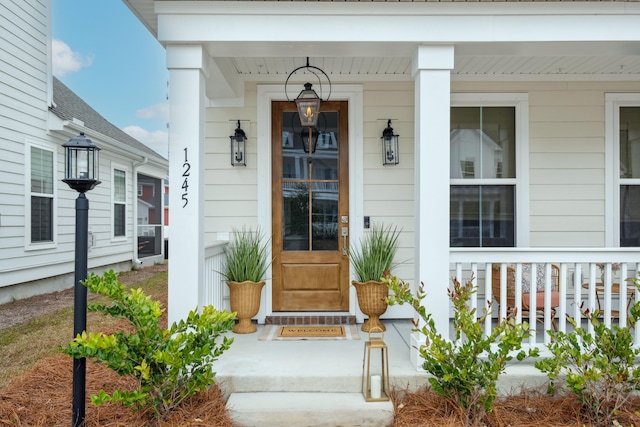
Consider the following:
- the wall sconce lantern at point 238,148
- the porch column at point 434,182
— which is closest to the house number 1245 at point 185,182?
the wall sconce lantern at point 238,148

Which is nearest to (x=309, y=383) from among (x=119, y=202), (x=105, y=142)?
(x=105, y=142)

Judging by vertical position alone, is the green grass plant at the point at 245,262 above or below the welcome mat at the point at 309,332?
above

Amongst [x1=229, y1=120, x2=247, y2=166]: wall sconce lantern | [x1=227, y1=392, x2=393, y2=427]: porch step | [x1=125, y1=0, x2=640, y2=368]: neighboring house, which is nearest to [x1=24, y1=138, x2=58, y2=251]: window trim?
[x1=125, y1=0, x2=640, y2=368]: neighboring house

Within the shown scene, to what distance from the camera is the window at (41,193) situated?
6.21 m

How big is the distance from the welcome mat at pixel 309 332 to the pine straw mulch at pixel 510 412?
43.0 inches

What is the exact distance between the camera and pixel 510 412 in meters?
2.72

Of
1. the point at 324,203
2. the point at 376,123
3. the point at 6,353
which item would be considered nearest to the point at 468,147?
the point at 376,123

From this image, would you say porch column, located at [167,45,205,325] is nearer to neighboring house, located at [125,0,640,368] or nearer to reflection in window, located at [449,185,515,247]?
neighboring house, located at [125,0,640,368]

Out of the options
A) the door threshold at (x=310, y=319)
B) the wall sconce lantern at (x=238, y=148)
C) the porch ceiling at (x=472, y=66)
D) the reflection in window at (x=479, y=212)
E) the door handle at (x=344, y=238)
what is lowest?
the door threshold at (x=310, y=319)

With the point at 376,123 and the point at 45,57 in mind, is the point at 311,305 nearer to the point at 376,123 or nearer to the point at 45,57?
the point at 376,123

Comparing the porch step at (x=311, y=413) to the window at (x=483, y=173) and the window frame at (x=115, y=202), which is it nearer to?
the window at (x=483, y=173)

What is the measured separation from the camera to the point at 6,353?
3732 millimetres

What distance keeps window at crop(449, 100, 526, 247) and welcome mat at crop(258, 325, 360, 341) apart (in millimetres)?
1470

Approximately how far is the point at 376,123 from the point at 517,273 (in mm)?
2119
